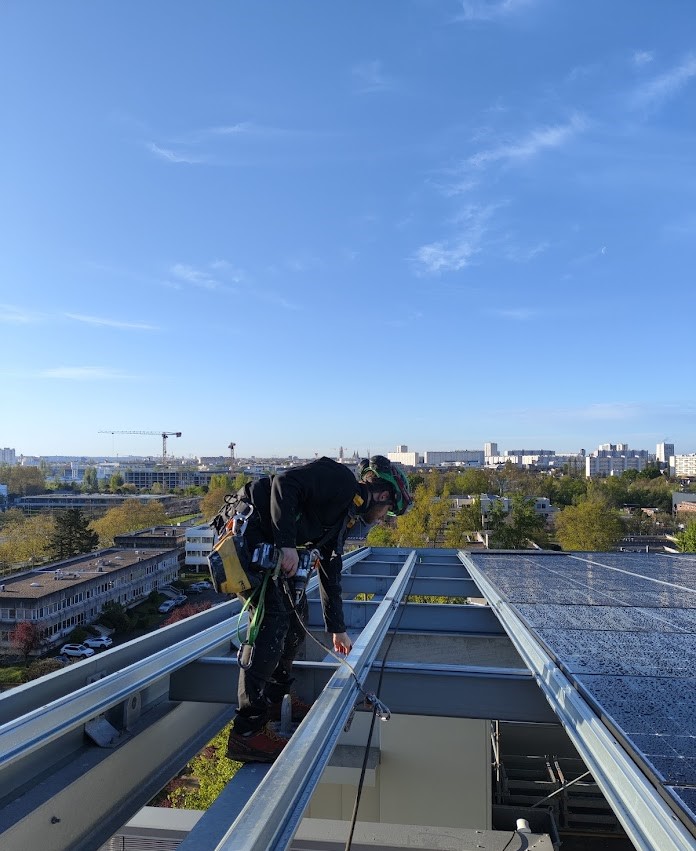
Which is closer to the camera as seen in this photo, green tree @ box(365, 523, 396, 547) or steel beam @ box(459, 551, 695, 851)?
steel beam @ box(459, 551, 695, 851)

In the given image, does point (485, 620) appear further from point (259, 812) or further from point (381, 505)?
point (259, 812)

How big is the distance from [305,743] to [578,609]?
3.19 meters

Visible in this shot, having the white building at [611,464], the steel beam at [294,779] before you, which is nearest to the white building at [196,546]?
the steel beam at [294,779]

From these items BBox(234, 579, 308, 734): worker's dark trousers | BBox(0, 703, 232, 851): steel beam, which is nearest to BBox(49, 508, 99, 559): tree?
BBox(0, 703, 232, 851): steel beam

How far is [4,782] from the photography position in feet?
6.65

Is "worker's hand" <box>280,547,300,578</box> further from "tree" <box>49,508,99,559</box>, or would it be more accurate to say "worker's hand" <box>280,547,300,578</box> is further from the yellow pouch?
"tree" <box>49,508,99,559</box>

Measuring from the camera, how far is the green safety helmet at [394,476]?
3048 millimetres

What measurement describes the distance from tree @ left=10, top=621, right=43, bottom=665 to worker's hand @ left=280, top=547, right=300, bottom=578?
77.6 ft

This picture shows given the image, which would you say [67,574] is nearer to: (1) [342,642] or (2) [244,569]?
(1) [342,642]

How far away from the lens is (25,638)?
21.7 metres

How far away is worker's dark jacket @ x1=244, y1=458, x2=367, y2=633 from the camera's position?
8.76 feet

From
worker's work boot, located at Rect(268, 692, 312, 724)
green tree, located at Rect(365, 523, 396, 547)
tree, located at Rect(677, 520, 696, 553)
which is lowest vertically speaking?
green tree, located at Rect(365, 523, 396, 547)

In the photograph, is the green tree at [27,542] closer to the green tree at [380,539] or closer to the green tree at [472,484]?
the green tree at [380,539]

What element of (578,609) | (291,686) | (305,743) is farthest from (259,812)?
(578,609)
